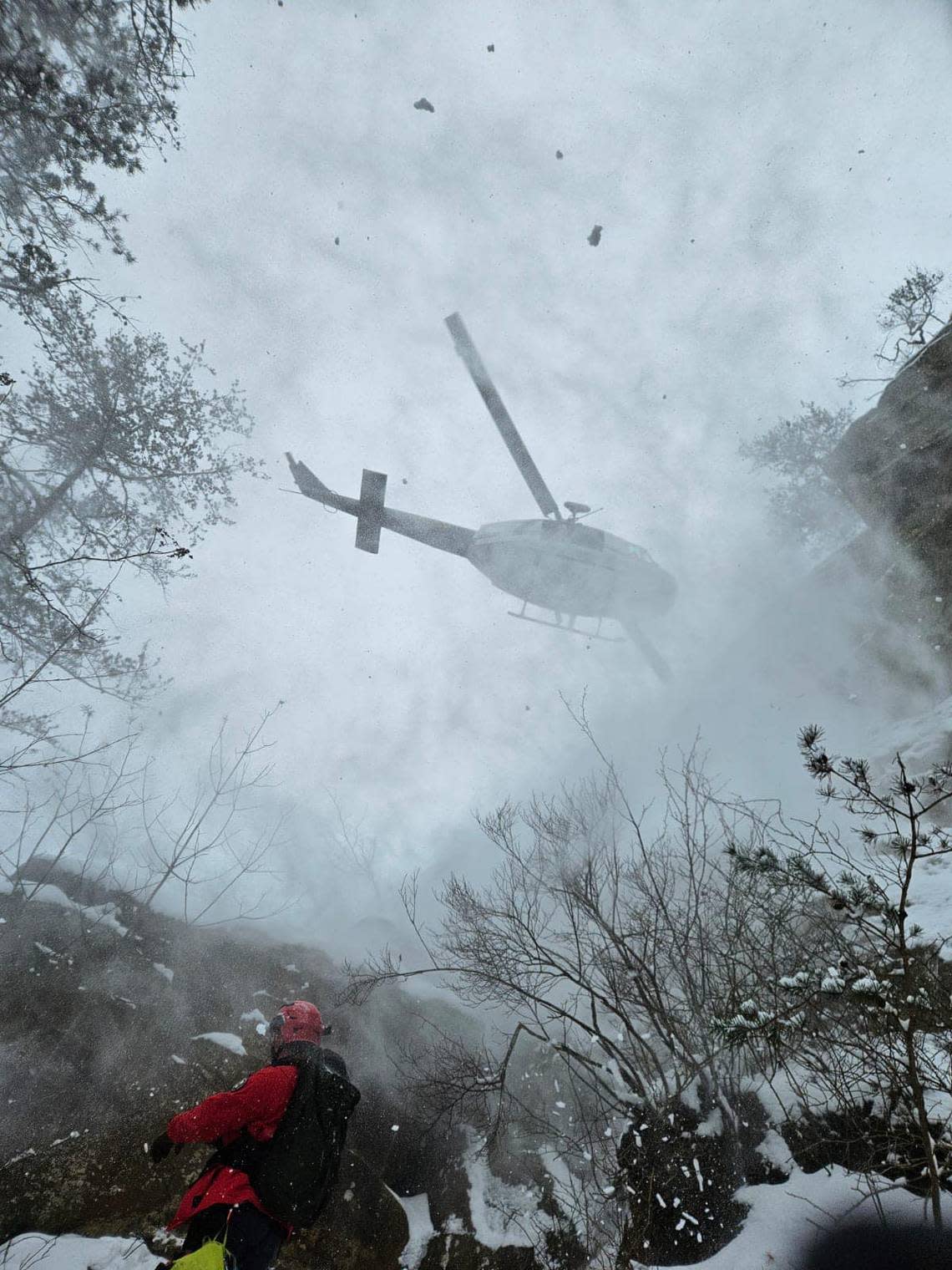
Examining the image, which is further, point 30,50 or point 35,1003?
point 35,1003

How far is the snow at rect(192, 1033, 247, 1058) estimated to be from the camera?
27.6 feet

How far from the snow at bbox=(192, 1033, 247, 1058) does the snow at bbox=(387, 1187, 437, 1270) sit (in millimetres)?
2960

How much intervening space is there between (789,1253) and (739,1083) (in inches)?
68.0

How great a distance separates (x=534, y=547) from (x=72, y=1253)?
1124 cm

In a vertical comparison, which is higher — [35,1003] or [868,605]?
[868,605]

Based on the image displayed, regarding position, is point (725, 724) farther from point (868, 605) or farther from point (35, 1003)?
point (35, 1003)

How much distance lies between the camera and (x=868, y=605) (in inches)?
552

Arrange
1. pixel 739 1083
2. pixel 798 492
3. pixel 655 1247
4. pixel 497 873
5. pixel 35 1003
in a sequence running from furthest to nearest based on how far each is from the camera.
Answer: pixel 798 492
pixel 497 873
pixel 35 1003
pixel 739 1083
pixel 655 1247

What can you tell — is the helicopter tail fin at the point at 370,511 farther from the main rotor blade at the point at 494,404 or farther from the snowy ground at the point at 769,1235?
the snowy ground at the point at 769,1235

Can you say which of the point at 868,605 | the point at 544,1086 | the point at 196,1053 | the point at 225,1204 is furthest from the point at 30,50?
the point at 868,605

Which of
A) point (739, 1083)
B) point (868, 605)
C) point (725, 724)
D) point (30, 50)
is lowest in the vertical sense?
point (739, 1083)

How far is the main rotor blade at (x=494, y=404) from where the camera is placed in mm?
10586

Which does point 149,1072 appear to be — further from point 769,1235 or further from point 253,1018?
point 769,1235

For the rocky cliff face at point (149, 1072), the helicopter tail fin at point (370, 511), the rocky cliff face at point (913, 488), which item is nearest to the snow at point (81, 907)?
the rocky cliff face at point (149, 1072)
